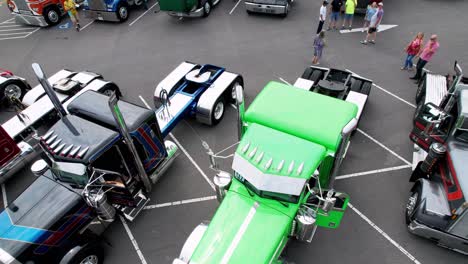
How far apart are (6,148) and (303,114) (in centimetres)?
850

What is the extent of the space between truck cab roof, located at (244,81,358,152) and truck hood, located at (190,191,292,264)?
174cm

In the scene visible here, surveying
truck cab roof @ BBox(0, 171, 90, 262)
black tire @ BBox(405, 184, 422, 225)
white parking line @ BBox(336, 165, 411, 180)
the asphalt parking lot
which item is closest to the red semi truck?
the asphalt parking lot

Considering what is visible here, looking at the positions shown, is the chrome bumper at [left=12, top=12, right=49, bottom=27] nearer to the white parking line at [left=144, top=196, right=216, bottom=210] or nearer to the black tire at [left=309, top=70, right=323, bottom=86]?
the white parking line at [left=144, top=196, right=216, bottom=210]

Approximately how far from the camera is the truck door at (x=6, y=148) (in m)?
8.29

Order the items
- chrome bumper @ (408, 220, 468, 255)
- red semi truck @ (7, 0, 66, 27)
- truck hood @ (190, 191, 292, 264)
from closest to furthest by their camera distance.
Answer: truck hood @ (190, 191, 292, 264) < chrome bumper @ (408, 220, 468, 255) < red semi truck @ (7, 0, 66, 27)

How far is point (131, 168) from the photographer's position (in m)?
7.21

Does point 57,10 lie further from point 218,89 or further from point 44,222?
point 44,222

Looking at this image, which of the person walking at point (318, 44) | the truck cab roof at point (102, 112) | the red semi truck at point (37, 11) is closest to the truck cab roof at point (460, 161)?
the person walking at point (318, 44)

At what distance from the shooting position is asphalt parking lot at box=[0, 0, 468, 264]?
7023mm

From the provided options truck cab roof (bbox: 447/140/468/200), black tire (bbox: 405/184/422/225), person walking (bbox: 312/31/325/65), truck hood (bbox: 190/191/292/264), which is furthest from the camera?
person walking (bbox: 312/31/325/65)

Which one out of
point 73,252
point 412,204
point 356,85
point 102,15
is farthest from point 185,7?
point 412,204

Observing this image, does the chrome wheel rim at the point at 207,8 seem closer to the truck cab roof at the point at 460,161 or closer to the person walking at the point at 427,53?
the person walking at the point at 427,53

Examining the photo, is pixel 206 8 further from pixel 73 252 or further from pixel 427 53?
pixel 73 252

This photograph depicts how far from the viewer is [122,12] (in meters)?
16.9
